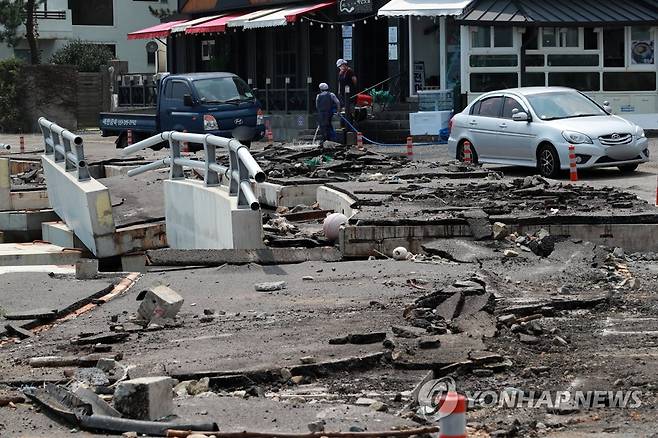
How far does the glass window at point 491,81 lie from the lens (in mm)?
35031

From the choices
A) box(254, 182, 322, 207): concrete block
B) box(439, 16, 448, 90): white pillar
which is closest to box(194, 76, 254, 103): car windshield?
box(439, 16, 448, 90): white pillar

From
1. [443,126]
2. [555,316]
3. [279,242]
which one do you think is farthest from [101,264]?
[443,126]

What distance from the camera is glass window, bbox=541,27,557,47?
3478 centimetres

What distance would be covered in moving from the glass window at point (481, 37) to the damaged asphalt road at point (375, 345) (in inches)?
912

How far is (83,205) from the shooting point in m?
18.3

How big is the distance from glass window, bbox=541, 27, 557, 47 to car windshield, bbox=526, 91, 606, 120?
10.7 m

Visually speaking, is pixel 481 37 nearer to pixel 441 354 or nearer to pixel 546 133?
pixel 546 133

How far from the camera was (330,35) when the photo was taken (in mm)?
42750

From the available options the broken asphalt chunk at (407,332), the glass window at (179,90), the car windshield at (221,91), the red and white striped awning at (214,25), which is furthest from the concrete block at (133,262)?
the red and white striped awning at (214,25)

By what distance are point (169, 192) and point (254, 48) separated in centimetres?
2961

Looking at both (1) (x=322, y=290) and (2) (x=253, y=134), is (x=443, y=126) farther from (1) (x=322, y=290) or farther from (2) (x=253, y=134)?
(1) (x=322, y=290)

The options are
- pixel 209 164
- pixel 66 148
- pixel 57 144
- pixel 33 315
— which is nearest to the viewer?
pixel 33 315

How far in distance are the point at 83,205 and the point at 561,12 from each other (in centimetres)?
1964

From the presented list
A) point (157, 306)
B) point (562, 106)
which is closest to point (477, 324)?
point (157, 306)
